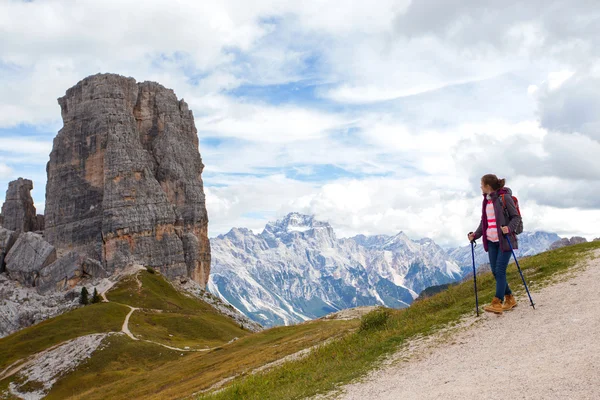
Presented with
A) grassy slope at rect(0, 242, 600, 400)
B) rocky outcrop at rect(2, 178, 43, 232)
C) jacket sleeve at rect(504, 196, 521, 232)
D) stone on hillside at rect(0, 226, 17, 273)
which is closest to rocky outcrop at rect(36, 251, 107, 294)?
stone on hillside at rect(0, 226, 17, 273)

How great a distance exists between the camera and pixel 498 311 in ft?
64.7

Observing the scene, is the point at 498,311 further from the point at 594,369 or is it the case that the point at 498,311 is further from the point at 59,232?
the point at 59,232

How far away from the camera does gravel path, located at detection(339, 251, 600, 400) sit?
12.8 meters

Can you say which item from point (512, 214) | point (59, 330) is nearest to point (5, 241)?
point (59, 330)

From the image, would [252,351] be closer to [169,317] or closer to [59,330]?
[59,330]

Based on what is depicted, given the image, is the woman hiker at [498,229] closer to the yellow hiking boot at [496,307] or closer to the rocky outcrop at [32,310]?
the yellow hiking boot at [496,307]

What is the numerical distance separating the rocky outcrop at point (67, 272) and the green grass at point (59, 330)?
5248 centimetres

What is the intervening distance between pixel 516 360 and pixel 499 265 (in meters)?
4.93

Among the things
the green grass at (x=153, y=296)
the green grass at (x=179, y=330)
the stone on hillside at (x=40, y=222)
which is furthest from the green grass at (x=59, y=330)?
the stone on hillside at (x=40, y=222)

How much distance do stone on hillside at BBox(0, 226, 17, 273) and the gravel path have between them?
18225cm

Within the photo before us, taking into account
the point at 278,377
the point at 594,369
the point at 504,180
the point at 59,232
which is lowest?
the point at 278,377

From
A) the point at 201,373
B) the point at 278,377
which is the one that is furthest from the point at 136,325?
the point at 278,377

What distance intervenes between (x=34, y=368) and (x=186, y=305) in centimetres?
5401

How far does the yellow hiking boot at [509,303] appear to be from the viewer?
20.1 m
